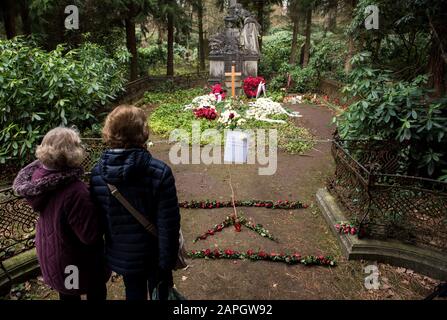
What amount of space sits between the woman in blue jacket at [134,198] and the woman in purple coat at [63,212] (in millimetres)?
128

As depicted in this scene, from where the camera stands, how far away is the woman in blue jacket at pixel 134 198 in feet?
7.59

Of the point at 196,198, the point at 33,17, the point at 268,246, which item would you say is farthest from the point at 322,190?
the point at 33,17

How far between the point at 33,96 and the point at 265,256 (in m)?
5.29

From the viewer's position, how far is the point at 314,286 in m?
3.86

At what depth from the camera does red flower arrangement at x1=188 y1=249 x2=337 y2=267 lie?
4238mm

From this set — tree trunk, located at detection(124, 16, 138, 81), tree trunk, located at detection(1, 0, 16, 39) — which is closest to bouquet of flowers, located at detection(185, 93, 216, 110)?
tree trunk, located at detection(124, 16, 138, 81)

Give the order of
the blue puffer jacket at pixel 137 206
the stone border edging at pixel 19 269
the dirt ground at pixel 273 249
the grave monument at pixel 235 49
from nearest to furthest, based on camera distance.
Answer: the blue puffer jacket at pixel 137 206 → the stone border edging at pixel 19 269 → the dirt ground at pixel 273 249 → the grave monument at pixel 235 49

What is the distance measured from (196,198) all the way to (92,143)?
7.52 ft

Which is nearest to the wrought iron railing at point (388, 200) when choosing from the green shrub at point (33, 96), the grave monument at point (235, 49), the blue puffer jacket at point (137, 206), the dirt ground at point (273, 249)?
the dirt ground at point (273, 249)

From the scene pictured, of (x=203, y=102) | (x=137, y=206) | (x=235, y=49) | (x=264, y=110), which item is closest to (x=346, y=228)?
(x=137, y=206)

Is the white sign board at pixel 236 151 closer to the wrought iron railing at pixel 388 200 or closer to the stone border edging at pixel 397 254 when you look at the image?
the wrought iron railing at pixel 388 200

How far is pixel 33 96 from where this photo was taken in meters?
6.19

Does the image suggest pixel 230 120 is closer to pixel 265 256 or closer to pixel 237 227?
pixel 237 227

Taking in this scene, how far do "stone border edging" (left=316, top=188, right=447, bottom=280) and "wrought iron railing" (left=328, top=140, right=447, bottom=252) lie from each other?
0.11m
